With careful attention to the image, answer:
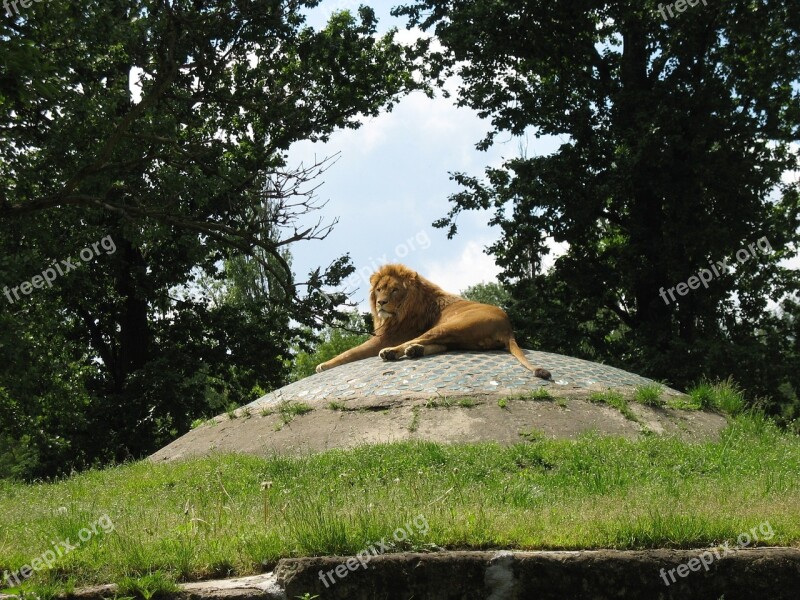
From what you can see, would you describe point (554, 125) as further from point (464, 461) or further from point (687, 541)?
point (687, 541)

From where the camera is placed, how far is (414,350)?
1366 centimetres

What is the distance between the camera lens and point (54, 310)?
69.3 ft

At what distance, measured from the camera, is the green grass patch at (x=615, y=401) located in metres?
12.1

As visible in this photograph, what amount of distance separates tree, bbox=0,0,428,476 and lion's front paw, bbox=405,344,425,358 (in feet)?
4.06

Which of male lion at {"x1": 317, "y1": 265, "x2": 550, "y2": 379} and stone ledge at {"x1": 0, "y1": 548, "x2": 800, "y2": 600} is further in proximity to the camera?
male lion at {"x1": 317, "y1": 265, "x2": 550, "y2": 379}

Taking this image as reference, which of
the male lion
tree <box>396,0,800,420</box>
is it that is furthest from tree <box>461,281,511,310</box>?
the male lion

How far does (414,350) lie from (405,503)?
630cm

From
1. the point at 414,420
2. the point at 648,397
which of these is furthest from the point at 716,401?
the point at 414,420

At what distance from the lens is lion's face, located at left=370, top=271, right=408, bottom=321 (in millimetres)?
14203

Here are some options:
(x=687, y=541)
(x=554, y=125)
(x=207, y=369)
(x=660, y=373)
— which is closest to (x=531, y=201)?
(x=554, y=125)

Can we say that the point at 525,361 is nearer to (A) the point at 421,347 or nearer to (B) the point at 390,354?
(A) the point at 421,347

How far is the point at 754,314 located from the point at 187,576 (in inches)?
837

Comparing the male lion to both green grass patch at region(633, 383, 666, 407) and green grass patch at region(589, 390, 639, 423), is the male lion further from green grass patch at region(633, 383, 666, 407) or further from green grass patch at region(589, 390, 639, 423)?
green grass patch at region(633, 383, 666, 407)

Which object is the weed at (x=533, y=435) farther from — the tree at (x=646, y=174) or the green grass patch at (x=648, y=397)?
the tree at (x=646, y=174)
